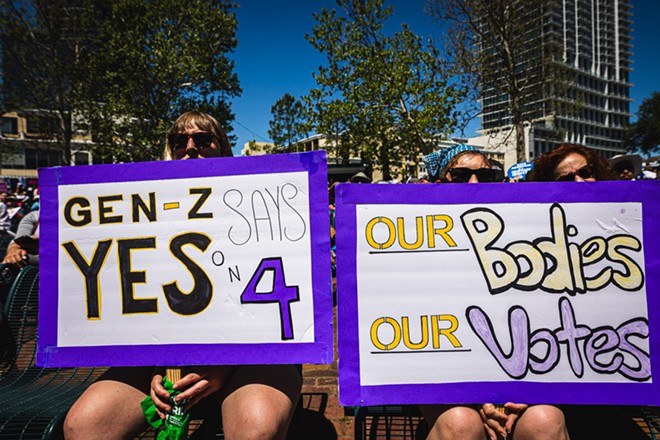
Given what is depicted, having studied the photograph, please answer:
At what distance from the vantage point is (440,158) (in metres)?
2.57

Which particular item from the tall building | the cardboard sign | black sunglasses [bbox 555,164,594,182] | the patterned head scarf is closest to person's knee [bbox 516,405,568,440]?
black sunglasses [bbox 555,164,594,182]

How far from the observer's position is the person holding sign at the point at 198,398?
141 centimetres

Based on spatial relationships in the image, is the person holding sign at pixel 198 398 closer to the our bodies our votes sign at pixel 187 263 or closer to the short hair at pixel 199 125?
the our bodies our votes sign at pixel 187 263

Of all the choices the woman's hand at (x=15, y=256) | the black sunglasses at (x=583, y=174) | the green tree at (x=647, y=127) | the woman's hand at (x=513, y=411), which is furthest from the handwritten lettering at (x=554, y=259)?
the green tree at (x=647, y=127)

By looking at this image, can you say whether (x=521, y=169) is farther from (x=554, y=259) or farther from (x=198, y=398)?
(x=198, y=398)

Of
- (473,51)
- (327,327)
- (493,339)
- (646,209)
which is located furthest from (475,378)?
(473,51)

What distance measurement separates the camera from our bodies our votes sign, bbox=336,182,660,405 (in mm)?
1460

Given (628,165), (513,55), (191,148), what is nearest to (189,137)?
(191,148)

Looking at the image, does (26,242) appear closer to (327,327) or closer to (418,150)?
(327,327)

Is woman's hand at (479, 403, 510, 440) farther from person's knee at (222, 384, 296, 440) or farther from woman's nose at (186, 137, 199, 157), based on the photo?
woman's nose at (186, 137, 199, 157)

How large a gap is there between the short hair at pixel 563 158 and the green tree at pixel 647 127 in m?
65.4

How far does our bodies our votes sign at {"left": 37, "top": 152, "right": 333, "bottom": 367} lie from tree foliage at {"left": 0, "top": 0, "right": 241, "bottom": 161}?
13.0 m

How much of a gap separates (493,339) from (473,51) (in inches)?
527

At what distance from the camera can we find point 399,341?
1497 millimetres
